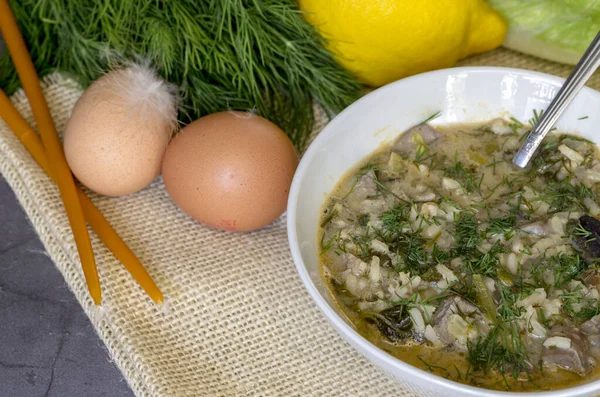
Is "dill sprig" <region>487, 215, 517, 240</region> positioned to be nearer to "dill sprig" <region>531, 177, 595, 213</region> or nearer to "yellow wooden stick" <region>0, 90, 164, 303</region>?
"dill sprig" <region>531, 177, 595, 213</region>

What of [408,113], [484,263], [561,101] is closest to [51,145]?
[408,113]

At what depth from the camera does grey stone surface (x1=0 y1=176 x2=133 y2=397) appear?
2232mm

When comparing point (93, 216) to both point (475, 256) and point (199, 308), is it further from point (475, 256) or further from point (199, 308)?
A: point (475, 256)

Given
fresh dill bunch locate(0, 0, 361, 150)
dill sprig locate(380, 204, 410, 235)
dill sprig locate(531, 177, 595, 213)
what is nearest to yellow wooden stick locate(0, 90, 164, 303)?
fresh dill bunch locate(0, 0, 361, 150)

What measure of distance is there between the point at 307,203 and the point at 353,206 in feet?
0.44

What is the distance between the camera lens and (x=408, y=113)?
241 centimetres

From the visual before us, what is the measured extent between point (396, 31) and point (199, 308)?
105cm

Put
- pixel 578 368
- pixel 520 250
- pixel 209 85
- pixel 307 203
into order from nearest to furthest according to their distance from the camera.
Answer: pixel 578 368 < pixel 520 250 < pixel 307 203 < pixel 209 85

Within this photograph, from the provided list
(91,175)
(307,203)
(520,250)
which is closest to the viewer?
(520,250)

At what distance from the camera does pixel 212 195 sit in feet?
7.39

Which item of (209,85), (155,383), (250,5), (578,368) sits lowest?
(155,383)

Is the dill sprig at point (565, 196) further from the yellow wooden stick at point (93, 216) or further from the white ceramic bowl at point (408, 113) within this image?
the yellow wooden stick at point (93, 216)

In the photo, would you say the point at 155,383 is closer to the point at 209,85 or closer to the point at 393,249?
the point at 393,249

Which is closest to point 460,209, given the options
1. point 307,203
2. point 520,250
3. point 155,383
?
point 520,250
